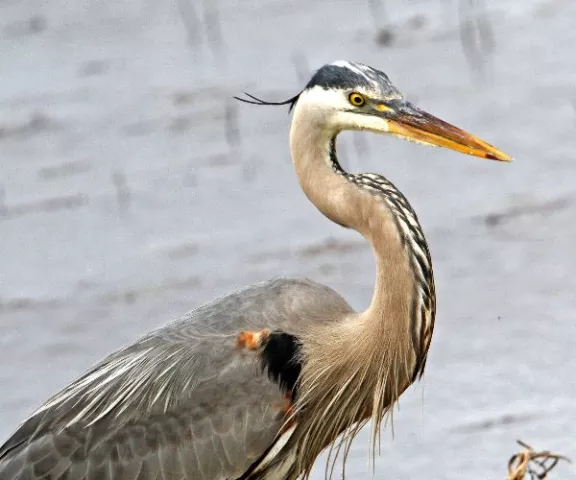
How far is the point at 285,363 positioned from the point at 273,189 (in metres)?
2.96

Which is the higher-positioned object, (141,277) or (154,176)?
(154,176)

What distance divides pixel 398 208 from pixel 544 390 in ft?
5.43

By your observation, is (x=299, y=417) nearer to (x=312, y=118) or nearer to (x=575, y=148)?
(x=312, y=118)

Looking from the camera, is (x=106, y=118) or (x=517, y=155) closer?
(x=517, y=155)

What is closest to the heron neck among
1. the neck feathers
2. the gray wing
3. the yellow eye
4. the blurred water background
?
the neck feathers

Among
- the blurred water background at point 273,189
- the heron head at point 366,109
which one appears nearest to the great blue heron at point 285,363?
the heron head at point 366,109

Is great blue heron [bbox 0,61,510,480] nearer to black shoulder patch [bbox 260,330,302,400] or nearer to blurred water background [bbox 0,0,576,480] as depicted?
black shoulder patch [bbox 260,330,302,400]

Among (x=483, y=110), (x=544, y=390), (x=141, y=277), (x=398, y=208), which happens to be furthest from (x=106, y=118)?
(x=398, y=208)

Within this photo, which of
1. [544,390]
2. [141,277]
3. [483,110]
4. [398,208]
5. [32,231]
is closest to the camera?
[398,208]

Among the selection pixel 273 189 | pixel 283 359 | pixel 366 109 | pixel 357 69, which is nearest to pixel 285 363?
pixel 283 359

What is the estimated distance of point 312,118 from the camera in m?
4.51

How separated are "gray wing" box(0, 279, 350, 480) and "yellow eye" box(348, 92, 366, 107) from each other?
2.25 feet

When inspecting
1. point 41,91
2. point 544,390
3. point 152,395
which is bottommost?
point 544,390

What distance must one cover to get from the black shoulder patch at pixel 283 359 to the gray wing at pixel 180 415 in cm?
3
